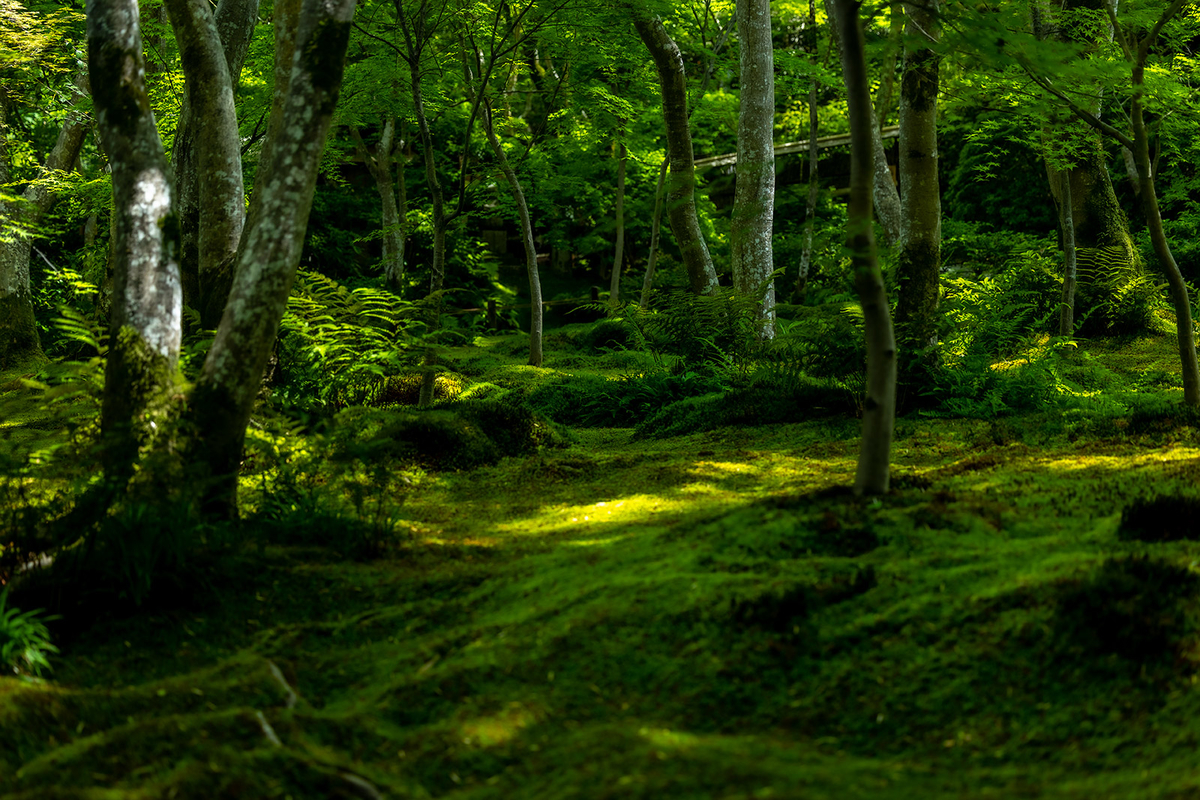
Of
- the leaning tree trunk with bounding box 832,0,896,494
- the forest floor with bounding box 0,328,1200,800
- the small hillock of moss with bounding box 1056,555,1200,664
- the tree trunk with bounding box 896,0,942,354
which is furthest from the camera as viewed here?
the tree trunk with bounding box 896,0,942,354

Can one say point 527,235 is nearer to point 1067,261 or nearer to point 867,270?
point 1067,261

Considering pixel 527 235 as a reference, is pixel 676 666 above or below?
below

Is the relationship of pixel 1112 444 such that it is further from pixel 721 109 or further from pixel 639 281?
pixel 721 109

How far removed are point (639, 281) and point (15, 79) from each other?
41.1ft

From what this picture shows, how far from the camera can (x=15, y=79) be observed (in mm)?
13336

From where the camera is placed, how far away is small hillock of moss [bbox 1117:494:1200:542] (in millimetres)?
3314

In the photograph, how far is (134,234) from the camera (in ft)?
13.5

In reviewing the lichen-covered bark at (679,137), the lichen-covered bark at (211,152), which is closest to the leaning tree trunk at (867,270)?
the lichen-covered bark at (211,152)

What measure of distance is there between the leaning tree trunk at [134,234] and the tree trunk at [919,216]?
541 centimetres

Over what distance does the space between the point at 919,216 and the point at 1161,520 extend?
4.29m

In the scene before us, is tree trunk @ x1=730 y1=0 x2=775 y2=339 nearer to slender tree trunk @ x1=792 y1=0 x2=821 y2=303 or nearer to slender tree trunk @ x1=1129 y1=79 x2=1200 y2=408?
slender tree trunk @ x1=1129 y1=79 x2=1200 y2=408

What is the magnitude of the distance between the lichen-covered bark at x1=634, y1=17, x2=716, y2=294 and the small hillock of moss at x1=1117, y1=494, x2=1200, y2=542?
7.46 m

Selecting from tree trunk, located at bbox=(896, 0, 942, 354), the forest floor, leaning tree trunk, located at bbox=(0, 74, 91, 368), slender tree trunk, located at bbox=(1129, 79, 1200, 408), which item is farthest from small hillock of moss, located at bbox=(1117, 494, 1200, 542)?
leaning tree trunk, located at bbox=(0, 74, 91, 368)

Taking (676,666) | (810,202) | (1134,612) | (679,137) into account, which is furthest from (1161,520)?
(810,202)
